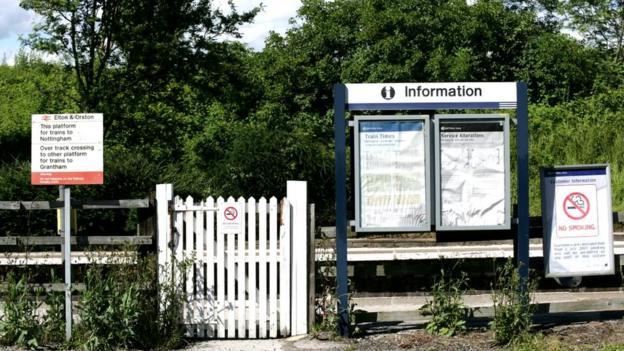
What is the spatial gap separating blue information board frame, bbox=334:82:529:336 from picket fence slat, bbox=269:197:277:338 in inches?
25.5

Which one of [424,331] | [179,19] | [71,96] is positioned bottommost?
[424,331]

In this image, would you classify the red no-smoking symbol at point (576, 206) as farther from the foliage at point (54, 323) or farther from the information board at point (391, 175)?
the foliage at point (54, 323)

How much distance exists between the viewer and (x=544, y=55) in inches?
1243

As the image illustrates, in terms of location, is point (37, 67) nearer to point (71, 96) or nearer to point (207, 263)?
point (71, 96)

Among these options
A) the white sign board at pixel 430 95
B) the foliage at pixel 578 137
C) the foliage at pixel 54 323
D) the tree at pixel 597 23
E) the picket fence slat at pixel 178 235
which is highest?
the tree at pixel 597 23

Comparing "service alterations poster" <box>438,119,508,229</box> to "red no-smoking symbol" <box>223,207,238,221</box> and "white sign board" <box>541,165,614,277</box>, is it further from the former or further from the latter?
A: "red no-smoking symbol" <box>223,207,238,221</box>

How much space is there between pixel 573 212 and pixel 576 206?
75mm

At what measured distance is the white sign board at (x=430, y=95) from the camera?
9.12 metres

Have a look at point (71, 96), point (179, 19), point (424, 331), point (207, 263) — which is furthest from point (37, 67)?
point (424, 331)

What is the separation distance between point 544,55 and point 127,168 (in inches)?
746

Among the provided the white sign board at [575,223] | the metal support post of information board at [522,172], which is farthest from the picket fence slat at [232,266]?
the white sign board at [575,223]

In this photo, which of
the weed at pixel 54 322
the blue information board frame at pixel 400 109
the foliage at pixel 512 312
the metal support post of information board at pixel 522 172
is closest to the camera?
the foliage at pixel 512 312

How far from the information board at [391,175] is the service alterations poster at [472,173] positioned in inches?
7.9

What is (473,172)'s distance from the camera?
9.27m
